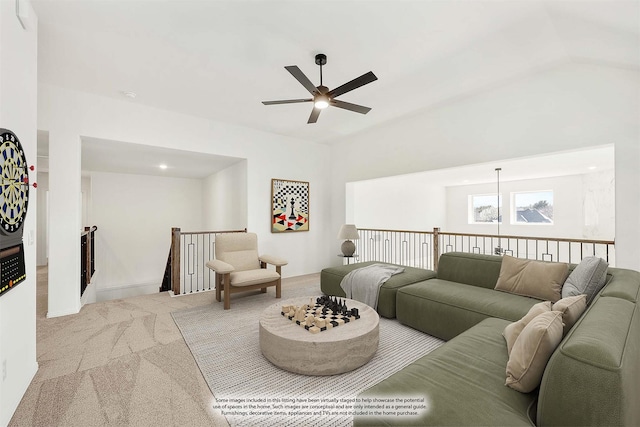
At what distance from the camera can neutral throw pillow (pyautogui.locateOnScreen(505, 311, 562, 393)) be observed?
1233mm

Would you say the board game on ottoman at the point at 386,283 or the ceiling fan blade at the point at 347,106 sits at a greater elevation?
the ceiling fan blade at the point at 347,106

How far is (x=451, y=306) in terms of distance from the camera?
2660mm

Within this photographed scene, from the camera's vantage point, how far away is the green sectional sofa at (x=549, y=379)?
94cm

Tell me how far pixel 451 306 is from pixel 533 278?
0.83m

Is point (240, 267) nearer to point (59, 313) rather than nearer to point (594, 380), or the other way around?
point (59, 313)

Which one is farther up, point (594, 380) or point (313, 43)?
point (313, 43)

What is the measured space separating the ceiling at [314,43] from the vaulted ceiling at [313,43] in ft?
0.04

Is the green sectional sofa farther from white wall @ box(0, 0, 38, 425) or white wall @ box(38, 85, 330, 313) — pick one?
white wall @ box(38, 85, 330, 313)

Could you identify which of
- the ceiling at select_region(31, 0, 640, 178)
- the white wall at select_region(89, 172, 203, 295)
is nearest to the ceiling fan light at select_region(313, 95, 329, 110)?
the ceiling at select_region(31, 0, 640, 178)

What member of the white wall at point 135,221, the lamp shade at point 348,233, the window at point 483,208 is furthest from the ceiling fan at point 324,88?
the window at point 483,208

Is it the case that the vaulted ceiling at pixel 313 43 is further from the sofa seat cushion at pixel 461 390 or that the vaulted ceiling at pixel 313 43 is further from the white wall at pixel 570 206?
the white wall at pixel 570 206

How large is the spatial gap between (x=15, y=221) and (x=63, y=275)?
2.12 m

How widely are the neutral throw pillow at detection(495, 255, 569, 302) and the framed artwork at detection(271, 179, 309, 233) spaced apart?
145 inches

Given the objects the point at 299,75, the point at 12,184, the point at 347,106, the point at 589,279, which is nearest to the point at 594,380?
the point at 589,279
